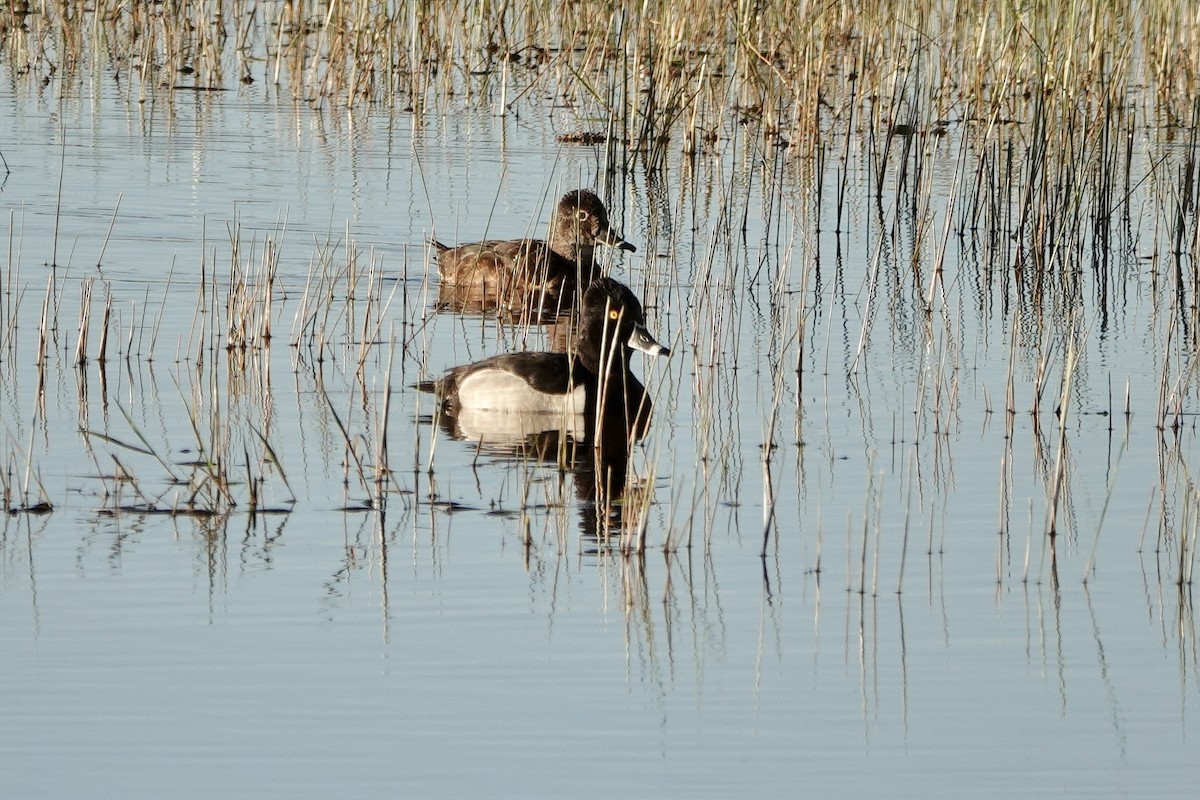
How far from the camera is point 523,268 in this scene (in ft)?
39.9

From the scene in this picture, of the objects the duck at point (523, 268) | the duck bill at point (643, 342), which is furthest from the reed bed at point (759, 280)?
the duck at point (523, 268)

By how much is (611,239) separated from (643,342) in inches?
133

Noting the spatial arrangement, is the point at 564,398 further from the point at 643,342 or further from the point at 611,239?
the point at 611,239

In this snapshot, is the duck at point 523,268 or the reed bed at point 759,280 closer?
the reed bed at point 759,280

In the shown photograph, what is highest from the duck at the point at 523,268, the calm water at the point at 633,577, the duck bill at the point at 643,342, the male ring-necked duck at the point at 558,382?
the duck at the point at 523,268

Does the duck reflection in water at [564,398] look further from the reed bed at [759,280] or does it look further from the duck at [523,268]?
the duck at [523,268]

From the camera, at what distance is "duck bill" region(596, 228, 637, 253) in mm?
12851

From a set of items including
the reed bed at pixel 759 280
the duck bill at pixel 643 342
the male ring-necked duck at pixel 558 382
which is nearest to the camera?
the reed bed at pixel 759 280

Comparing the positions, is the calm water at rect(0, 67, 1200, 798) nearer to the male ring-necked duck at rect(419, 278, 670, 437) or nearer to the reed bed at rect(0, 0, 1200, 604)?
the reed bed at rect(0, 0, 1200, 604)

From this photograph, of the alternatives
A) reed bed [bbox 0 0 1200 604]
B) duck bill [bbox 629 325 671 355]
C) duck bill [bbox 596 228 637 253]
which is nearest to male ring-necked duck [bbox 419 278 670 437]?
duck bill [bbox 629 325 671 355]

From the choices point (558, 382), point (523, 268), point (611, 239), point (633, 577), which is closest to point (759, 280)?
point (611, 239)

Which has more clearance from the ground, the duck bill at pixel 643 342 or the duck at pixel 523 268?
the duck at pixel 523 268

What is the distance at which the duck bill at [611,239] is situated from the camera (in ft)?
42.2

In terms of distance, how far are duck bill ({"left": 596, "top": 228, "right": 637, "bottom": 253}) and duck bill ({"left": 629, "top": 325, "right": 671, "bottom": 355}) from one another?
2982 millimetres
